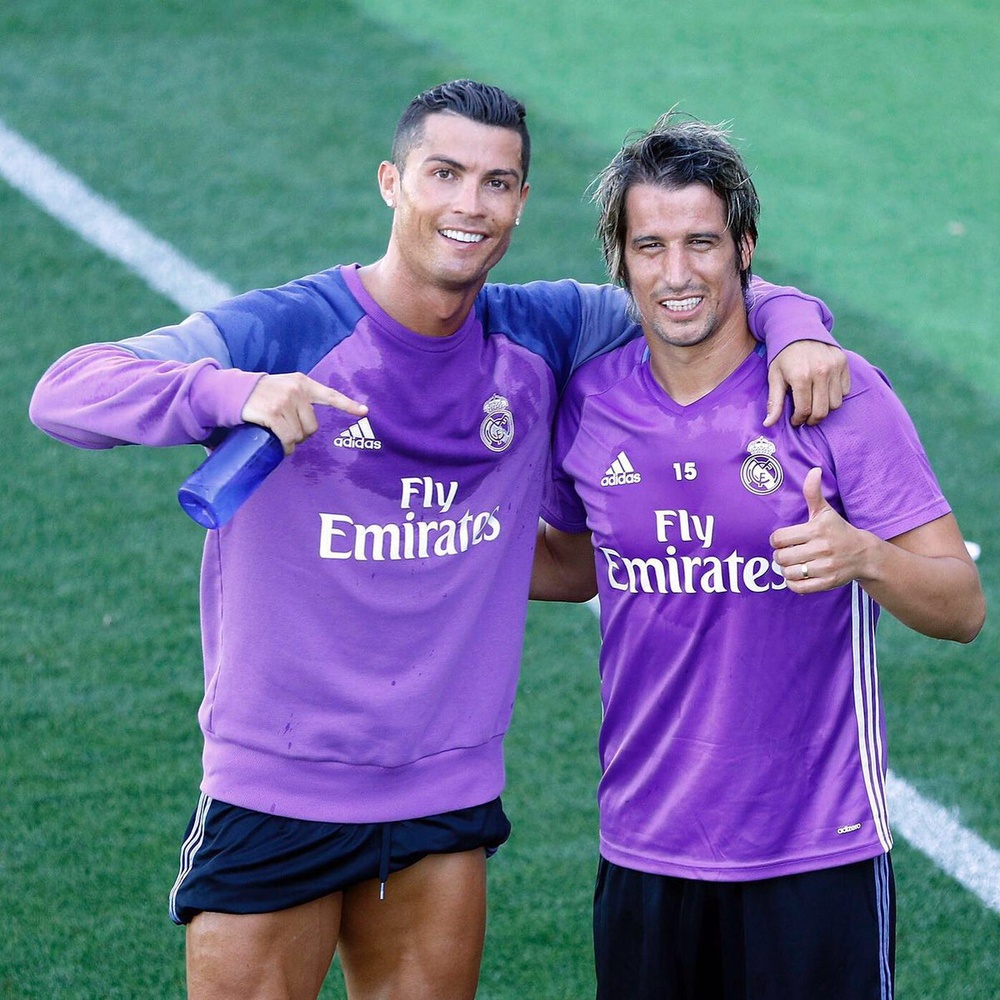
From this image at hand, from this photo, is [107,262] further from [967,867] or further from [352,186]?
[967,867]

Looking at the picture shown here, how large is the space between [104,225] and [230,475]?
5.40 m

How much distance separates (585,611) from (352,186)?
3.15m

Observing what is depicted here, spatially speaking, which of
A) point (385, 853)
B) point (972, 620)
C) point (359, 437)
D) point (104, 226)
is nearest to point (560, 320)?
point (359, 437)

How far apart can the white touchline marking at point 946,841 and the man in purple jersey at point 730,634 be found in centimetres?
129

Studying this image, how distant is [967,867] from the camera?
4426 millimetres

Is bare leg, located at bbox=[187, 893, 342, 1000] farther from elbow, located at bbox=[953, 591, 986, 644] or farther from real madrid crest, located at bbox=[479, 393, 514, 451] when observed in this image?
elbow, located at bbox=[953, 591, 986, 644]

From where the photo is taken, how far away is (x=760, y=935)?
121 inches

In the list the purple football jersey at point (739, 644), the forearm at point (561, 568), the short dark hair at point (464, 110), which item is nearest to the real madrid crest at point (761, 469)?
the purple football jersey at point (739, 644)

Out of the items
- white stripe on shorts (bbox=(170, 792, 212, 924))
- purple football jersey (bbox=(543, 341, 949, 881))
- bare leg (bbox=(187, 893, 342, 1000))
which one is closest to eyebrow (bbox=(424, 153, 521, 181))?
purple football jersey (bbox=(543, 341, 949, 881))

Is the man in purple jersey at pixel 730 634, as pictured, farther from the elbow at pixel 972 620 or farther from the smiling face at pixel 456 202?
the smiling face at pixel 456 202

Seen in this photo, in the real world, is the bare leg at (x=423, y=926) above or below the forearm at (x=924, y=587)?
below

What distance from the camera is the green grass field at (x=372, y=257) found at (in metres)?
4.36

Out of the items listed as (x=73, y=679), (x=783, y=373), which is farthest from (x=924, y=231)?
(x=783, y=373)

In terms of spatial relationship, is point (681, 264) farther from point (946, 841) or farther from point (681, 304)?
point (946, 841)
